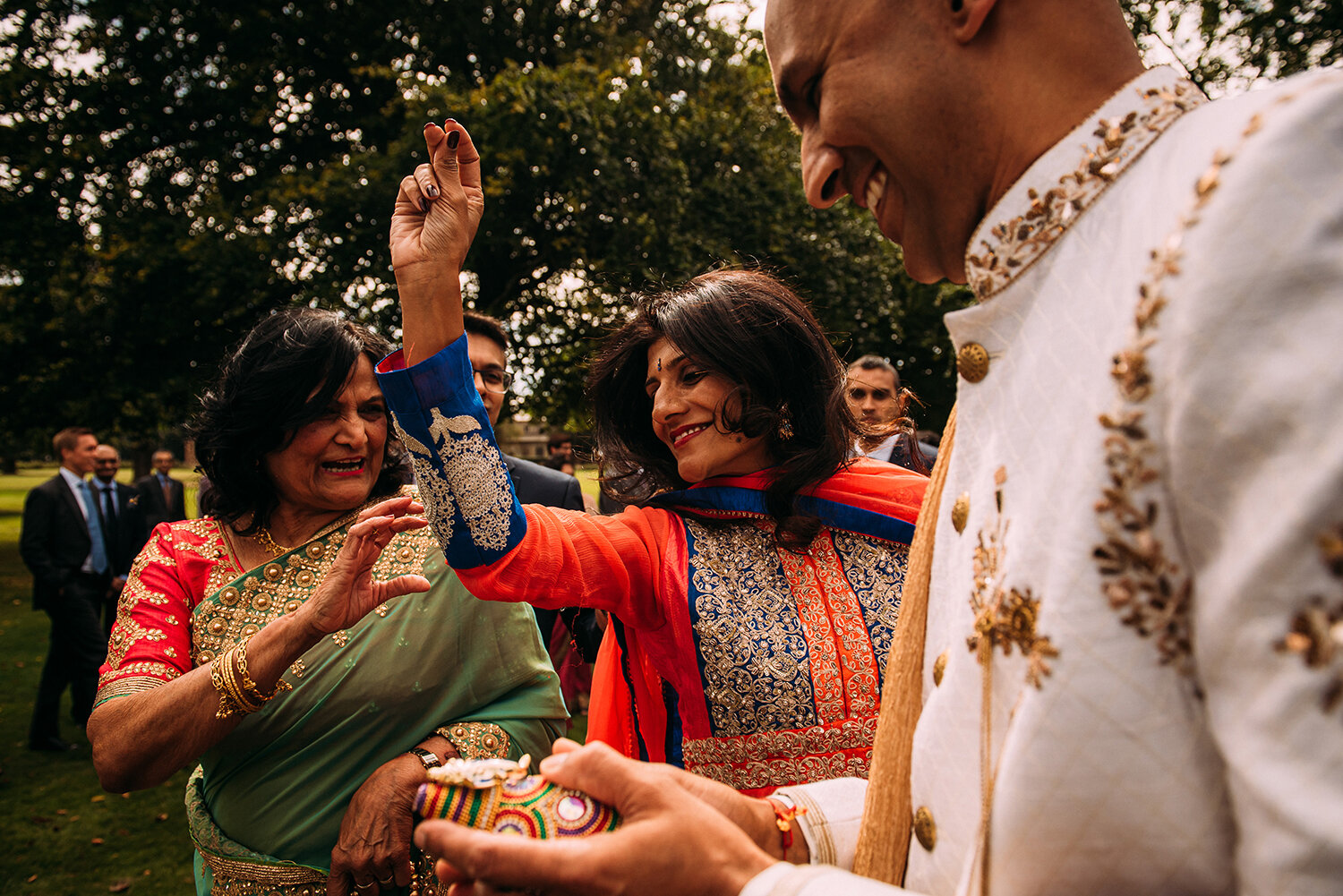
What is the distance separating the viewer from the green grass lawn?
15.9ft

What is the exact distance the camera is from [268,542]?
7.95ft

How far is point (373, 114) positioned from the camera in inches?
475

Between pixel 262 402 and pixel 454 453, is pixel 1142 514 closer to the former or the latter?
pixel 454 453

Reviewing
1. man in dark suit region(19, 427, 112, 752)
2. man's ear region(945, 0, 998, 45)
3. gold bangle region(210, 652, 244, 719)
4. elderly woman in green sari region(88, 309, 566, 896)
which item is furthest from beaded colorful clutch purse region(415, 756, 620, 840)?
man in dark suit region(19, 427, 112, 752)

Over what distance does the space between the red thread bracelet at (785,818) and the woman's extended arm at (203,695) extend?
1.16 m

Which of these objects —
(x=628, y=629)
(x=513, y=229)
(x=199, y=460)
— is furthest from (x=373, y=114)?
(x=628, y=629)

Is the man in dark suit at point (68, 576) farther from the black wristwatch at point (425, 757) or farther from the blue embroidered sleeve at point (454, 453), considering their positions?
the blue embroidered sleeve at point (454, 453)

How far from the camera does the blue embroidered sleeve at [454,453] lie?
1.72 meters

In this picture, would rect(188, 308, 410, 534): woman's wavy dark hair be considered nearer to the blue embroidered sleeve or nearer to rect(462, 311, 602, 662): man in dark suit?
the blue embroidered sleeve

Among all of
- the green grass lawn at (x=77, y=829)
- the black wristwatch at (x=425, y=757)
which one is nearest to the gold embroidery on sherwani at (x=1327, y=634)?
the black wristwatch at (x=425, y=757)

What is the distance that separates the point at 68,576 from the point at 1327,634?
29.4ft

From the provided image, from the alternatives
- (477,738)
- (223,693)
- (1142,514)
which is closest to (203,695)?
(223,693)

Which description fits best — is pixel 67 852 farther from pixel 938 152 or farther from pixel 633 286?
pixel 633 286

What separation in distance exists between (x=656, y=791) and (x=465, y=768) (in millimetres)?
230
